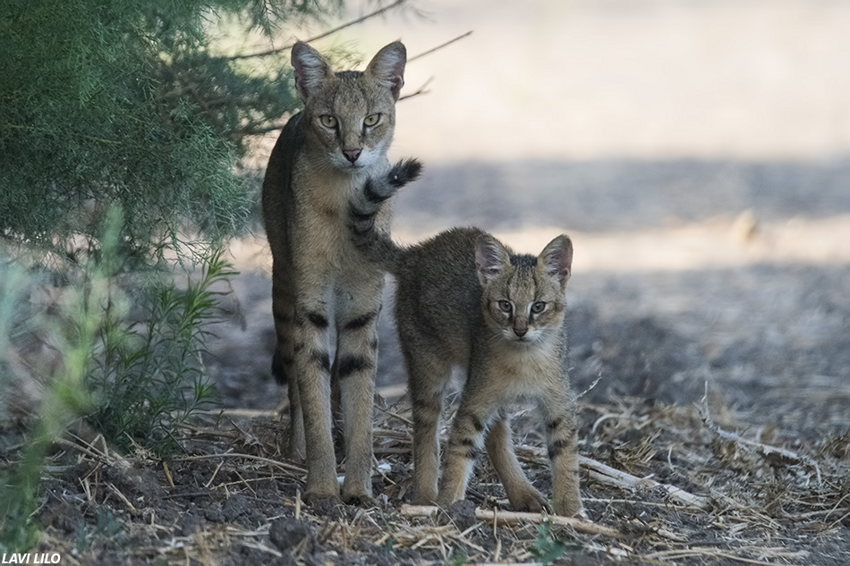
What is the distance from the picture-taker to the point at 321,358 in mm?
5129

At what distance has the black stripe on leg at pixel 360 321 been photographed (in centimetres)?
522

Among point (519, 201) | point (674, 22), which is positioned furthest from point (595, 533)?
point (674, 22)

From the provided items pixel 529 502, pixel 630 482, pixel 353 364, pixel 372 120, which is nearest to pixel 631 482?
pixel 630 482

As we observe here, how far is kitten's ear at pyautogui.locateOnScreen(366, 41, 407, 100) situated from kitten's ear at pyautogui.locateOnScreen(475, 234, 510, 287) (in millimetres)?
1027

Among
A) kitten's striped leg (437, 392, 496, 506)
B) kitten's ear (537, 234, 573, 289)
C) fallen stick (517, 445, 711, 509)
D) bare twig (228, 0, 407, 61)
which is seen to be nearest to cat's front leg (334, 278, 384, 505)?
kitten's striped leg (437, 392, 496, 506)

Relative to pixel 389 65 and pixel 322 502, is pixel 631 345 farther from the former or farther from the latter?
pixel 322 502

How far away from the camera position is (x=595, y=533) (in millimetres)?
4426

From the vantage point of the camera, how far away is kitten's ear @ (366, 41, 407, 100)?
209 inches

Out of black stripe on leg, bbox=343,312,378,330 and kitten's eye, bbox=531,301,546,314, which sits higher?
kitten's eye, bbox=531,301,546,314

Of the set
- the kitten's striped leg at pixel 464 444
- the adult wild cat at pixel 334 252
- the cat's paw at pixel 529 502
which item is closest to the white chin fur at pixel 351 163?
the adult wild cat at pixel 334 252

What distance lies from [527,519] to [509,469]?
60 centimetres

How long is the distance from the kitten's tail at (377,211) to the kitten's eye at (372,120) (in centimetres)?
30

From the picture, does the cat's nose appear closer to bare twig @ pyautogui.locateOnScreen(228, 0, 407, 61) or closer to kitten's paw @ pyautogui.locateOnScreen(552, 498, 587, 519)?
bare twig @ pyautogui.locateOnScreen(228, 0, 407, 61)

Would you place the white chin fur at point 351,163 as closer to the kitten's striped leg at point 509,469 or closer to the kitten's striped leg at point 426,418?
the kitten's striped leg at point 426,418
